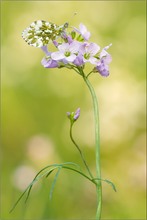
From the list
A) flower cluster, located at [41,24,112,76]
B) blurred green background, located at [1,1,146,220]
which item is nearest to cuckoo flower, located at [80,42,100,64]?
flower cluster, located at [41,24,112,76]

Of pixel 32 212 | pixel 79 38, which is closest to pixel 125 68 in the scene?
pixel 32 212

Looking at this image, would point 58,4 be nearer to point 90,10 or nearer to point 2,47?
point 90,10

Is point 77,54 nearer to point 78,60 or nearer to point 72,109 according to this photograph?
point 78,60

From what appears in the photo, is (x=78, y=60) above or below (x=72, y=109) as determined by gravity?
below

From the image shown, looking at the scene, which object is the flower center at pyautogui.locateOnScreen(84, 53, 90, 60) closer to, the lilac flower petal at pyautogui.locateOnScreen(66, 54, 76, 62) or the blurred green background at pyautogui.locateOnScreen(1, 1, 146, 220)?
the lilac flower petal at pyautogui.locateOnScreen(66, 54, 76, 62)

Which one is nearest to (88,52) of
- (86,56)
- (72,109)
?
(86,56)

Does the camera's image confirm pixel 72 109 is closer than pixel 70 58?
No
